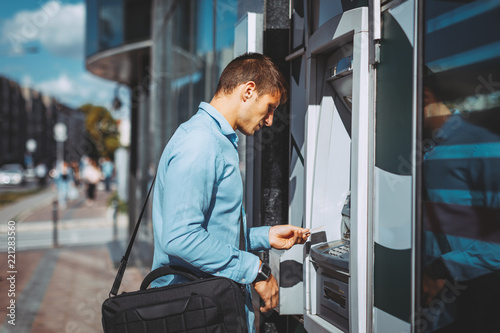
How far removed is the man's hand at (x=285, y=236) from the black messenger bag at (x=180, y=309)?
1.42 ft

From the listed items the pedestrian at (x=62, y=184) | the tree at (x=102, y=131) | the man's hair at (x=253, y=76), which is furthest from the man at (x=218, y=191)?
the tree at (x=102, y=131)

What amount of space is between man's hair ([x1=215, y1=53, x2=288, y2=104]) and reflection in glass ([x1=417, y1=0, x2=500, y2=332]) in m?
0.59

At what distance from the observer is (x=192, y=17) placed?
5.61 m

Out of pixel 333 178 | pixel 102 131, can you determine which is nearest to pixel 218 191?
pixel 333 178

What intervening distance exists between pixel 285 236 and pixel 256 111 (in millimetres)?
589

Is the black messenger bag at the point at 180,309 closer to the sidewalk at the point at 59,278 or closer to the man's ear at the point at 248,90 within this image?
the man's ear at the point at 248,90

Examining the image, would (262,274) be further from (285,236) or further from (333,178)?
(333,178)

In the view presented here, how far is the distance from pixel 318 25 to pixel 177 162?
128 cm

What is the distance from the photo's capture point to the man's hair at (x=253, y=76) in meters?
1.85

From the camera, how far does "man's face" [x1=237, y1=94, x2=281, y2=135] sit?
1.87 metres

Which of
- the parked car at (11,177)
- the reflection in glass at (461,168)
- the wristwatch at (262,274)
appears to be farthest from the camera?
the parked car at (11,177)

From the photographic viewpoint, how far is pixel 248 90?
1.85 meters

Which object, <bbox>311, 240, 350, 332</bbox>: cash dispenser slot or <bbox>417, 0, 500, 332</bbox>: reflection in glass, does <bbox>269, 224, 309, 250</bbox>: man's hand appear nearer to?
<bbox>311, 240, 350, 332</bbox>: cash dispenser slot

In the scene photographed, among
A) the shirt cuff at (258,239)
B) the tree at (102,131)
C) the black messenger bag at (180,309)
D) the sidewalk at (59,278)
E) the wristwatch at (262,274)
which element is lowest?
the sidewalk at (59,278)
